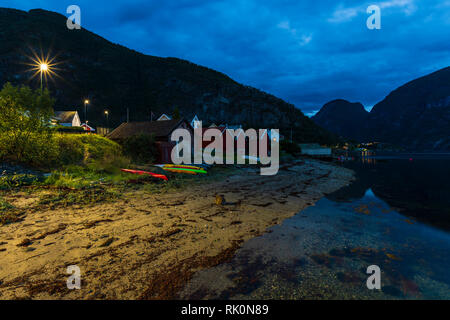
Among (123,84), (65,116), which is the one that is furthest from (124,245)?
(123,84)

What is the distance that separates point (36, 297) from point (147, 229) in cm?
290

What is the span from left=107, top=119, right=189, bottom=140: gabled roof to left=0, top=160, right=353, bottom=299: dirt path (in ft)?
43.5

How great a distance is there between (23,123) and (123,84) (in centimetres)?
12147

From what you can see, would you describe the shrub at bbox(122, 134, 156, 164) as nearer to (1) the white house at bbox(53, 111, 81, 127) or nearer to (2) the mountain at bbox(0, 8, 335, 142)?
(1) the white house at bbox(53, 111, 81, 127)

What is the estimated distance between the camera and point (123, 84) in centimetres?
11462

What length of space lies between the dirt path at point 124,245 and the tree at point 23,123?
23.5ft

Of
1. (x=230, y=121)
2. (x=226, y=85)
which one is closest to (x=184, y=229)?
(x=230, y=121)

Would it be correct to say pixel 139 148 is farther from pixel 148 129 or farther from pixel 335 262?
pixel 335 262

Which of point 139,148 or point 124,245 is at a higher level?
point 139,148

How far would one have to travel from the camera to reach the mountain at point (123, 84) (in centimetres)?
9550

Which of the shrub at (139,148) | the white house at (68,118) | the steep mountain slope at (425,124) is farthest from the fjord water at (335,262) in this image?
the steep mountain slope at (425,124)

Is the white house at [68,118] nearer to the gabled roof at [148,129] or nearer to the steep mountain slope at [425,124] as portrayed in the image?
the gabled roof at [148,129]

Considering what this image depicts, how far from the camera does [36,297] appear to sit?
10.6 feet
